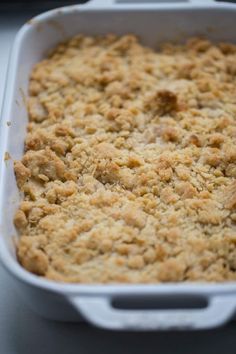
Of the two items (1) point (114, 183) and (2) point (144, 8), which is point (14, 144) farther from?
(2) point (144, 8)

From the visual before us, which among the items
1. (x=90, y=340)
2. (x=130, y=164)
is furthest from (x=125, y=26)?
(x=90, y=340)

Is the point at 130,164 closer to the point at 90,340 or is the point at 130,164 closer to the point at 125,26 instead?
the point at 90,340

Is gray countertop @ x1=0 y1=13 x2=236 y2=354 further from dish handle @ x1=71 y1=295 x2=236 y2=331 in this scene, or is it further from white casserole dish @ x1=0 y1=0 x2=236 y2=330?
dish handle @ x1=71 y1=295 x2=236 y2=331

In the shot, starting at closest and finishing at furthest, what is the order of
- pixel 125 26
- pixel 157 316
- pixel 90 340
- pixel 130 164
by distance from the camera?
pixel 157 316, pixel 90 340, pixel 130 164, pixel 125 26

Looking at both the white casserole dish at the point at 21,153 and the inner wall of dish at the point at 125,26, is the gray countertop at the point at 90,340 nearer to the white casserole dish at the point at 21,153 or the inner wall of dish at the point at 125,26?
the white casserole dish at the point at 21,153

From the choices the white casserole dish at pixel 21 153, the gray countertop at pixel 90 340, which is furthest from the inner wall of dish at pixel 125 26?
the gray countertop at pixel 90 340

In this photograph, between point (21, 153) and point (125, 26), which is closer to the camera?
point (21, 153)
